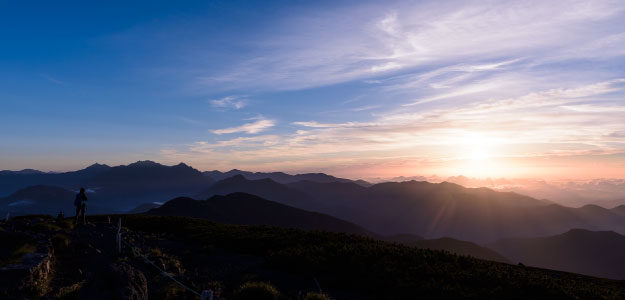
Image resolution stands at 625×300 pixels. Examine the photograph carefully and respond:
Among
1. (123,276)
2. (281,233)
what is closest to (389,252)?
(281,233)

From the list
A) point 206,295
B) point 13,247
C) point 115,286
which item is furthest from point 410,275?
point 13,247

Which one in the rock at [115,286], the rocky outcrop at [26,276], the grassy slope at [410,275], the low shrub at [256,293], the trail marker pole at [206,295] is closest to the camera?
the trail marker pole at [206,295]

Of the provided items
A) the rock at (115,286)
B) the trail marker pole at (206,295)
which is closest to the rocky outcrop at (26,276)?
the rock at (115,286)

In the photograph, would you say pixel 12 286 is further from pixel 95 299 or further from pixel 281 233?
pixel 281 233

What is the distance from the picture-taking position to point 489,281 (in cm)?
1664

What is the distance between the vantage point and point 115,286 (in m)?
9.70

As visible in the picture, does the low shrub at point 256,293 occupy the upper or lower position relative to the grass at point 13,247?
lower

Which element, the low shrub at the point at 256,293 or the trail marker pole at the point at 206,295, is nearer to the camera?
the trail marker pole at the point at 206,295

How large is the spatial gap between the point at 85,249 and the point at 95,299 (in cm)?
1250

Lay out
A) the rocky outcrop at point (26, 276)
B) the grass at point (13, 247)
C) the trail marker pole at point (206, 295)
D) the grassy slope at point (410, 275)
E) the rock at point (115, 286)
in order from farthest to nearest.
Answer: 1. the grassy slope at point (410, 275)
2. the grass at point (13, 247)
3. the rocky outcrop at point (26, 276)
4. the rock at point (115, 286)
5. the trail marker pole at point (206, 295)

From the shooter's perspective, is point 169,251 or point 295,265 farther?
point 169,251

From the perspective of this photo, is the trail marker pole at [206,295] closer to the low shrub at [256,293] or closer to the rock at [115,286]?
the rock at [115,286]

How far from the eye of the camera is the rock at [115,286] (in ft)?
30.7

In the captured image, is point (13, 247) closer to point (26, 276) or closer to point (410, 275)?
point (26, 276)
